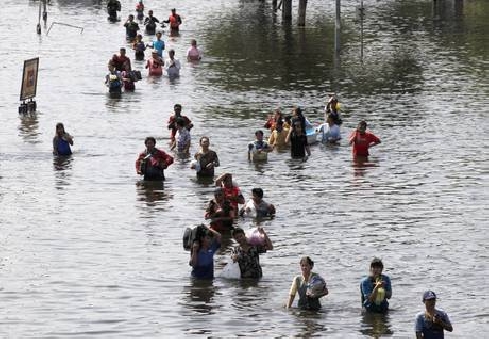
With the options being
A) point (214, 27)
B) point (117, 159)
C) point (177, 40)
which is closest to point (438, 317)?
Answer: point (117, 159)

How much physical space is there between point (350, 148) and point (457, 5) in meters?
63.4

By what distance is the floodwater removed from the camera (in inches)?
997

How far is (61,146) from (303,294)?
1798cm

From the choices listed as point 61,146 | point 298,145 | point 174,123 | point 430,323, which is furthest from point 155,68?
point 430,323

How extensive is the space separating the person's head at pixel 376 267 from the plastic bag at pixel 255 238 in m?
4.06

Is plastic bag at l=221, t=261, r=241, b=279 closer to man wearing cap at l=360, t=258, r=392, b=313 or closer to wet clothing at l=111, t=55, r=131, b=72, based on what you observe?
man wearing cap at l=360, t=258, r=392, b=313

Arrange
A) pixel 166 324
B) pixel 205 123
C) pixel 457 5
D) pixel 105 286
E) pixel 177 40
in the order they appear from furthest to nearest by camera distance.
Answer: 1. pixel 457 5
2. pixel 177 40
3. pixel 205 123
4. pixel 105 286
5. pixel 166 324

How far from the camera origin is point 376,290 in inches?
953

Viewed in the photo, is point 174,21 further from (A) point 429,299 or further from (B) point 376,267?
(A) point 429,299

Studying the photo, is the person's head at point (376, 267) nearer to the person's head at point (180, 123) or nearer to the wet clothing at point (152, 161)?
the wet clothing at point (152, 161)

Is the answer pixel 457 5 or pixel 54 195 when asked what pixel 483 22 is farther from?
pixel 54 195

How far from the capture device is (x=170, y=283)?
27.2 metres

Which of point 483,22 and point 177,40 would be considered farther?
point 483,22

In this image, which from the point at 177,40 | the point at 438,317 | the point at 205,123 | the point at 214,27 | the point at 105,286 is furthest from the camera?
the point at 214,27
